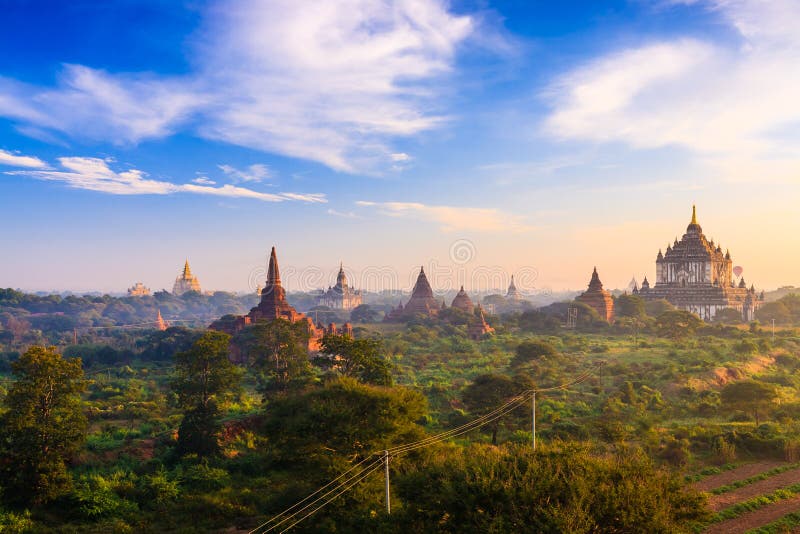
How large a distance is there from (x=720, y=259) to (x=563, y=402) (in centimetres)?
7499

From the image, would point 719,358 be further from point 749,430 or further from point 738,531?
point 738,531

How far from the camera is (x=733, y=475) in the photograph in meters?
23.8

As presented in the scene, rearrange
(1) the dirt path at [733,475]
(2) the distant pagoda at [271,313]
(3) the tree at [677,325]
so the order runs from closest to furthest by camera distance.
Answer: (1) the dirt path at [733,475] < (2) the distant pagoda at [271,313] < (3) the tree at [677,325]

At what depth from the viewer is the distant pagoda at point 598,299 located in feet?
271

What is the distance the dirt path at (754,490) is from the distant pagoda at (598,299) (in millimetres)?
59160

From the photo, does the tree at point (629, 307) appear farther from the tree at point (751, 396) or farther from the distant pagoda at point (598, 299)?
the tree at point (751, 396)

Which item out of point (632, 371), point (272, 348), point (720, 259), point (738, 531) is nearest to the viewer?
point (738, 531)

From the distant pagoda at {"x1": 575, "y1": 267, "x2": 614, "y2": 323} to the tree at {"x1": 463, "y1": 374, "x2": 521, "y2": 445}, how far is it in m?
55.6

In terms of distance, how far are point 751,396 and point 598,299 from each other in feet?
171

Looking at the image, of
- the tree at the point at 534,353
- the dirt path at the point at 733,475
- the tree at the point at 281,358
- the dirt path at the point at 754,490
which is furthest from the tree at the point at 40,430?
the tree at the point at 534,353

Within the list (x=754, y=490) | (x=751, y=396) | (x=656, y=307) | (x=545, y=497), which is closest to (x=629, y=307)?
(x=656, y=307)

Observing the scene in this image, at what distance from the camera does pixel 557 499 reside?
12094 mm

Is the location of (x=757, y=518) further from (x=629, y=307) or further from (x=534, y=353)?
(x=629, y=307)

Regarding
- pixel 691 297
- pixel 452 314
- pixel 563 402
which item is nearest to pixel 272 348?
pixel 563 402
